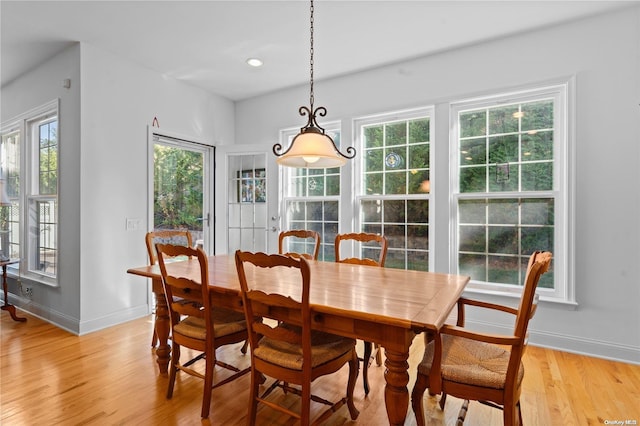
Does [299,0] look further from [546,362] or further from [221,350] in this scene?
[546,362]

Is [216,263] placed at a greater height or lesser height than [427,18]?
lesser

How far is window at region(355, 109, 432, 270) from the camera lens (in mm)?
3619

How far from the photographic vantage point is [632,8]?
2.64 m

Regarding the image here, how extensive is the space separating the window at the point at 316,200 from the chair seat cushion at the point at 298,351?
238cm

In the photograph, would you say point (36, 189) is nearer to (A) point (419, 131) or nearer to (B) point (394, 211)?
(B) point (394, 211)

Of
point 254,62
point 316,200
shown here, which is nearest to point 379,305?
point 316,200

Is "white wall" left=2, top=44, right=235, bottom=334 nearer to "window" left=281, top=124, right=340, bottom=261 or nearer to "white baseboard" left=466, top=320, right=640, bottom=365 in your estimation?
"window" left=281, top=124, right=340, bottom=261

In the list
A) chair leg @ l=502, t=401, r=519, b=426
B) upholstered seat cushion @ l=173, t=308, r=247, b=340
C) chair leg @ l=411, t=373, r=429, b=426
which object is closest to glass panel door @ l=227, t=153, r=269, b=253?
upholstered seat cushion @ l=173, t=308, r=247, b=340

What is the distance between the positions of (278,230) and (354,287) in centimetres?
267

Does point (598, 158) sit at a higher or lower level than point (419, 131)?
lower

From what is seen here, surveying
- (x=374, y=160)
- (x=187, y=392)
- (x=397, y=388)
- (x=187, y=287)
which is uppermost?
(x=374, y=160)

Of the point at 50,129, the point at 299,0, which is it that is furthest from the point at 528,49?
the point at 50,129

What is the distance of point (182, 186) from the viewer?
446 centimetres

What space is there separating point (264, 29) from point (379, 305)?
2643mm
